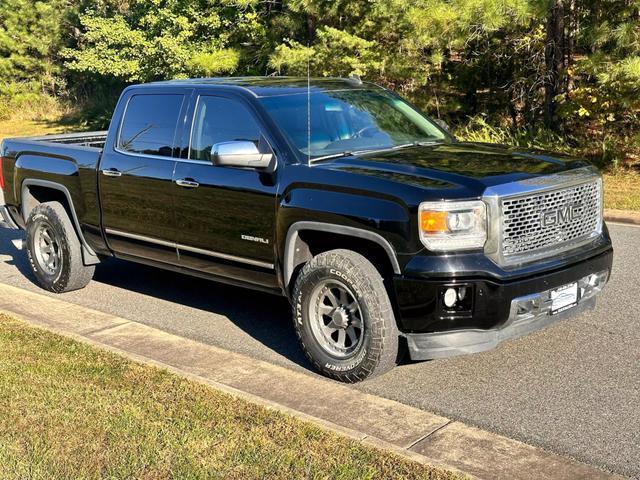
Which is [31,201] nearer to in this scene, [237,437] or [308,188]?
[308,188]

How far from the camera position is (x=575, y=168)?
5324 millimetres

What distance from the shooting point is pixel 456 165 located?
5152 millimetres

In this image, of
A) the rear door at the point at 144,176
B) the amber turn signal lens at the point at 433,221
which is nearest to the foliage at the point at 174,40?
the rear door at the point at 144,176

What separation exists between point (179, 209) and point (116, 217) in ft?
3.00

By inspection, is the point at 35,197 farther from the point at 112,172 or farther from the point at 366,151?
the point at 366,151

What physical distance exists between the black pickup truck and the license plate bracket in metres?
0.01

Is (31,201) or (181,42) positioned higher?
(181,42)

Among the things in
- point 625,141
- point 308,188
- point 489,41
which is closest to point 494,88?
point 489,41

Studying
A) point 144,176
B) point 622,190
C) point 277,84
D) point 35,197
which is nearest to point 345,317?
point 277,84

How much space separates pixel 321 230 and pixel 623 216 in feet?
21.9

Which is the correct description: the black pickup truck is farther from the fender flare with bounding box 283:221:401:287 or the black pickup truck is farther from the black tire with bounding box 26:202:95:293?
the black tire with bounding box 26:202:95:293

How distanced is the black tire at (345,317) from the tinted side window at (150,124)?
187 centimetres

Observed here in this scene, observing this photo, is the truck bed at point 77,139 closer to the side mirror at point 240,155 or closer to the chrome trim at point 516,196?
the side mirror at point 240,155

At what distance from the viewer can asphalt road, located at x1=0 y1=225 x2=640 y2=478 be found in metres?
4.43
